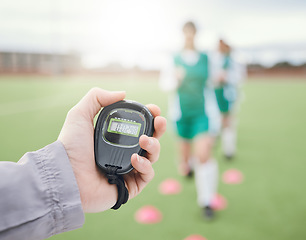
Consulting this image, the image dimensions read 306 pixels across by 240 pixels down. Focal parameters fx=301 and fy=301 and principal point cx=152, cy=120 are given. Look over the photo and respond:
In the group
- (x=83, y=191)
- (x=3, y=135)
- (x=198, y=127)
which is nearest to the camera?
(x=83, y=191)

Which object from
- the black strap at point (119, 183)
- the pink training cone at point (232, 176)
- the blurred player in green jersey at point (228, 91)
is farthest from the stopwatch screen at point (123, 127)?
the blurred player in green jersey at point (228, 91)

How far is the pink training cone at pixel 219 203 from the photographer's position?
→ 2.14m

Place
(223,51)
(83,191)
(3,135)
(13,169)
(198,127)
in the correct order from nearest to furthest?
(13,169) → (83,191) → (198,127) → (223,51) → (3,135)

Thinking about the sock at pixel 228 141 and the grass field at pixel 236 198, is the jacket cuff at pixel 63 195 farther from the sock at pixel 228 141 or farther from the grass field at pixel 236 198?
the sock at pixel 228 141

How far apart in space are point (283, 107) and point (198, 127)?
18.6 ft

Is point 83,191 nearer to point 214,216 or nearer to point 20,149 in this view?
point 214,216

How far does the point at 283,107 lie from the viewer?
7.12m

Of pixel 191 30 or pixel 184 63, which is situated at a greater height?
pixel 191 30

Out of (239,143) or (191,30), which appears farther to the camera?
(239,143)

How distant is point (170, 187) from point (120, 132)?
1.66m

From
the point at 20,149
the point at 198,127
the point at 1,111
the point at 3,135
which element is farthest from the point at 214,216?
the point at 1,111

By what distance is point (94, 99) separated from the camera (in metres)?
0.90

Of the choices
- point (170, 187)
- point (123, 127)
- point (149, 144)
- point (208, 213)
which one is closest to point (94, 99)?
point (123, 127)

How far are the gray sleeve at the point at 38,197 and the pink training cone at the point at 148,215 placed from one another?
1294mm
